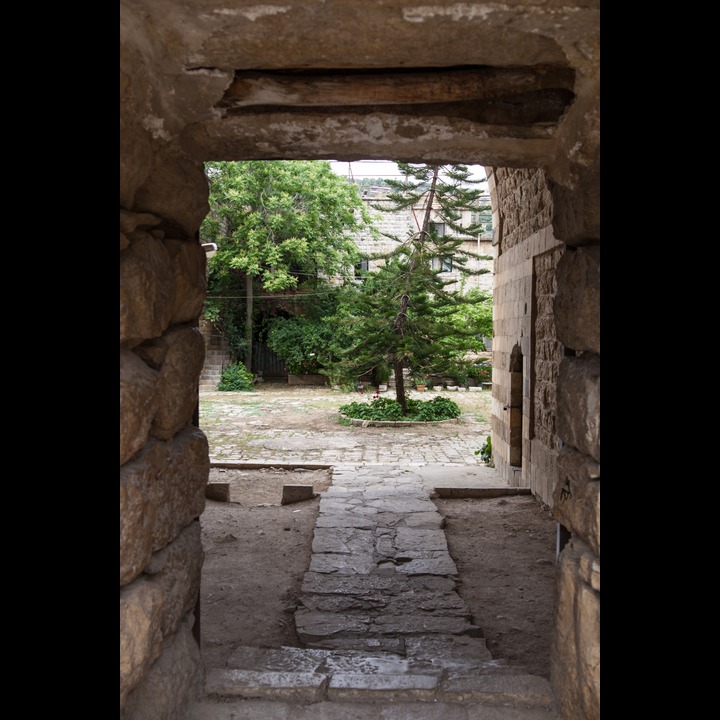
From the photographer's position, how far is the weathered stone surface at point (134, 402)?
74.9 inches

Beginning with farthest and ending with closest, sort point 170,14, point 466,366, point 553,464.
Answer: point 466,366
point 553,464
point 170,14

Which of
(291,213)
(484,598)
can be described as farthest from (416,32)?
(291,213)

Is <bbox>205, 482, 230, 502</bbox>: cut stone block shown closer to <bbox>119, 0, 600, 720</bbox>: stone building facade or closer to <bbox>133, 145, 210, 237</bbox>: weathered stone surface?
<bbox>119, 0, 600, 720</bbox>: stone building facade

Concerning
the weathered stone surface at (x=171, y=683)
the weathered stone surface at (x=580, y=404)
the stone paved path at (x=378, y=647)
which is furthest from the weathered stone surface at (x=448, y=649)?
the weathered stone surface at (x=580, y=404)

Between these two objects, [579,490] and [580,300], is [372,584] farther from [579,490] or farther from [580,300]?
[580,300]

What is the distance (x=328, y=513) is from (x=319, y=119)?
13.8 ft

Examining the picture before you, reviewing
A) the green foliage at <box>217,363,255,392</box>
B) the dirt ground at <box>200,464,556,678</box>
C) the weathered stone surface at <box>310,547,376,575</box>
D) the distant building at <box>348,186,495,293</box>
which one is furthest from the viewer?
the distant building at <box>348,186,495,293</box>

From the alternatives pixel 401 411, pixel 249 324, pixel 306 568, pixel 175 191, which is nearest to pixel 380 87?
pixel 175 191

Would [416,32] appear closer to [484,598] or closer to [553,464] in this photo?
[484,598]

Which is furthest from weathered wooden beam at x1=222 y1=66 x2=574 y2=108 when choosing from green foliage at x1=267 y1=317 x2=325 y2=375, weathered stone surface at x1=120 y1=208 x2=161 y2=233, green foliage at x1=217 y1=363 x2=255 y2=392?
green foliage at x1=267 y1=317 x2=325 y2=375

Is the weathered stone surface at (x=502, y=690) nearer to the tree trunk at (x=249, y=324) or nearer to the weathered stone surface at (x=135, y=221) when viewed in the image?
the weathered stone surface at (x=135, y=221)

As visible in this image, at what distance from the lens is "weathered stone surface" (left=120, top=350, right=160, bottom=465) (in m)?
1.90

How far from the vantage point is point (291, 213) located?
72.5ft

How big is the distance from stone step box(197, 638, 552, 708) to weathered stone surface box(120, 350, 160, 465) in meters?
1.17
